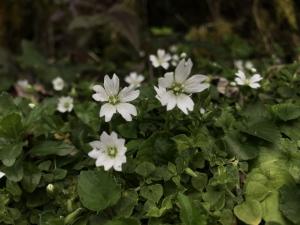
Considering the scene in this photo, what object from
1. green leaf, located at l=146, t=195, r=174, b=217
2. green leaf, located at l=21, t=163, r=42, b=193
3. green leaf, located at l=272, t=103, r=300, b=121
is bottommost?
green leaf, located at l=21, t=163, r=42, b=193

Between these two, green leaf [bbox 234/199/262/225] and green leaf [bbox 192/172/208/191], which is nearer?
green leaf [bbox 234/199/262/225]

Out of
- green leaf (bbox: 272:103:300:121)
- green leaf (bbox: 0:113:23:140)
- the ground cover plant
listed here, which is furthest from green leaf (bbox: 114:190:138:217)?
green leaf (bbox: 272:103:300:121)

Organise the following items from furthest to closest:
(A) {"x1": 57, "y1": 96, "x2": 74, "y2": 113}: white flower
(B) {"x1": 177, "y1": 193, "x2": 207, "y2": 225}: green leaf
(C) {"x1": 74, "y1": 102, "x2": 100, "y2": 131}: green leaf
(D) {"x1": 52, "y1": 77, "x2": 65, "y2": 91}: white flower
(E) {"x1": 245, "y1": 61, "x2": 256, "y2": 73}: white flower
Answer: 1. (D) {"x1": 52, "y1": 77, "x2": 65, "y2": 91}: white flower
2. (A) {"x1": 57, "y1": 96, "x2": 74, "y2": 113}: white flower
3. (E) {"x1": 245, "y1": 61, "x2": 256, "y2": 73}: white flower
4. (C) {"x1": 74, "y1": 102, "x2": 100, "y2": 131}: green leaf
5. (B) {"x1": 177, "y1": 193, "x2": 207, "y2": 225}: green leaf

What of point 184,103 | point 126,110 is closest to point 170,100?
point 184,103

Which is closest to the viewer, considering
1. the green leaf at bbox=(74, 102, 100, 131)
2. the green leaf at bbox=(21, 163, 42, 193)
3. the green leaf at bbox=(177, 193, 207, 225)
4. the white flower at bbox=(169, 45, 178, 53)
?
the green leaf at bbox=(177, 193, 207, 225)

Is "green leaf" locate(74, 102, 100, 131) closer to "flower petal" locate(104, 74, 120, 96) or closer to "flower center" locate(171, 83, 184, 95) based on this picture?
"flower petal" locate(104, 74, 120, 96)

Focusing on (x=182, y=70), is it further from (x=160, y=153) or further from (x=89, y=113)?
(x=89, y=113)
